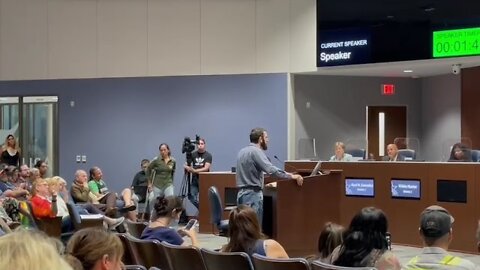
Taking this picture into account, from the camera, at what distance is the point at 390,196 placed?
37.1 ft

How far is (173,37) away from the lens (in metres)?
15.6

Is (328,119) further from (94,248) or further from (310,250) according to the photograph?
(94,248)

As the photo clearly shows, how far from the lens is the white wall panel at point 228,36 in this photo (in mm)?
15094

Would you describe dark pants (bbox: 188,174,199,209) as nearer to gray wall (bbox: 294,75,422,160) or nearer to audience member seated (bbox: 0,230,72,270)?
gray wall (bbox: 294,75,422,160)

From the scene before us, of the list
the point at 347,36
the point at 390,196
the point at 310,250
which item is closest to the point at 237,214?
the point at 310,250

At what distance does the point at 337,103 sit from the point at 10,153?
21.3ft

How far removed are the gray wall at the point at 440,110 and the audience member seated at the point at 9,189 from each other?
24.3ft

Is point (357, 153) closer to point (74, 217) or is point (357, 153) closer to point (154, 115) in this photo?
point (154, 115)

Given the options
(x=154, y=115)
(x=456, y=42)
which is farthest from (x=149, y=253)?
(x=154, y=115)

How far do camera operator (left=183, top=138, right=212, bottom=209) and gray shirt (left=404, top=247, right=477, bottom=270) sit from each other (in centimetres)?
1018

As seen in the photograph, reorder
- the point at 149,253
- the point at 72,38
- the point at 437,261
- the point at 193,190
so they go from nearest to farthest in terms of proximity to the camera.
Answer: the point at 437,261, the point at 149,253, the point at 193,190, the point at 72,38

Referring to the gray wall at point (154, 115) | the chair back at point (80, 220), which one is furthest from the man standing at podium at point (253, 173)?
the gray wall at point (154, 115)

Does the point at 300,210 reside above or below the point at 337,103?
below

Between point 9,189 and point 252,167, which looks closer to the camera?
point 252,167
